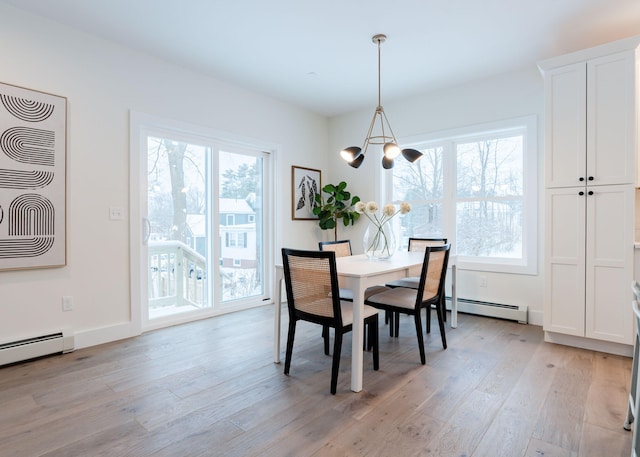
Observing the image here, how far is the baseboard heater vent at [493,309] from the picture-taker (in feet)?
12.4

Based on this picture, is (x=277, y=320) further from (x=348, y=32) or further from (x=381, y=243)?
(x=348, y=32)

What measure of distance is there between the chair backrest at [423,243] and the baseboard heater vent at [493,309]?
794 millimetres

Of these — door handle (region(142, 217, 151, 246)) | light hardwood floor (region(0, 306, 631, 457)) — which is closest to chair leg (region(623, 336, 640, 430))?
light hardwood floor (region(0, 306, 631, 457))

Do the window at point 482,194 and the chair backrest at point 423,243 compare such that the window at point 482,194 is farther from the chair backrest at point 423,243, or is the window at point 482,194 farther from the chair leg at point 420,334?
the chair leg at point 420,334

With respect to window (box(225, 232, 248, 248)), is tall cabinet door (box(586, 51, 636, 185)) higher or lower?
higher

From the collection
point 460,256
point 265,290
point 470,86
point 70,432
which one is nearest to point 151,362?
point 70,432

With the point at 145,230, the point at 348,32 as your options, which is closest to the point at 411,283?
the point at 348,32

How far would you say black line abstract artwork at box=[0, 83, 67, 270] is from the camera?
268 centimetres

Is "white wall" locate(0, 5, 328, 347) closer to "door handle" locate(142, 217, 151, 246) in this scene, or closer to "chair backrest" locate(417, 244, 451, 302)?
"door handle" locate(142, 217, 151, 246)

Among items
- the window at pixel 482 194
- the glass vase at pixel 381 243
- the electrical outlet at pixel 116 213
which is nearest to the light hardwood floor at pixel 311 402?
the glass vase at pixel 381 243

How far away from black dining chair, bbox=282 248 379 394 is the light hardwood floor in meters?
0.30

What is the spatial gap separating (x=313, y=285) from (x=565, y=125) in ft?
8.54

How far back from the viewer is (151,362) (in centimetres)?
276

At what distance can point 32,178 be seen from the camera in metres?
2.79
